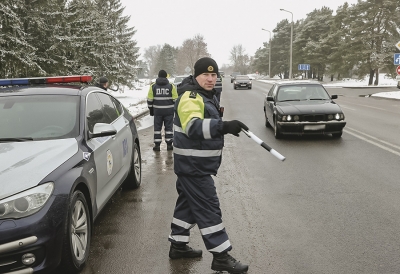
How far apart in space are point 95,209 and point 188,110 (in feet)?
4.89

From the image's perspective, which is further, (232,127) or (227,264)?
(227,264)

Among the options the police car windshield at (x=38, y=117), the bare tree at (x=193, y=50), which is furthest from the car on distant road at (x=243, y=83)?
the bare tree at (x=193, y=50)

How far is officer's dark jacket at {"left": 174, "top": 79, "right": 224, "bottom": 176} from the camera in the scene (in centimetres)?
327

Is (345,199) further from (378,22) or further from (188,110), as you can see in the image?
(378,22)

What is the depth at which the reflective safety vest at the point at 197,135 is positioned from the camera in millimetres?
3248

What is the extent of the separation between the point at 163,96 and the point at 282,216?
5.06 metres

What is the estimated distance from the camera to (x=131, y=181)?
6016mm

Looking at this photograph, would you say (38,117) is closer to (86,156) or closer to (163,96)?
(86,156)

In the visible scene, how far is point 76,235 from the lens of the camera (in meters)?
3.46

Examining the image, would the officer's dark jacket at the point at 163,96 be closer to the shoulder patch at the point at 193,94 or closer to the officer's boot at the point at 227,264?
the shoulder patch at the point at 193,94

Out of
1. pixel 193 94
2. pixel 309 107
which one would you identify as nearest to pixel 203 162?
pixel 193 94

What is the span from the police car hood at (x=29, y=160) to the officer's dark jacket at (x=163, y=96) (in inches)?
210

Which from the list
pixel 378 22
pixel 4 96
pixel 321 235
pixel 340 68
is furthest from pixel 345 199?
pixel 340 68

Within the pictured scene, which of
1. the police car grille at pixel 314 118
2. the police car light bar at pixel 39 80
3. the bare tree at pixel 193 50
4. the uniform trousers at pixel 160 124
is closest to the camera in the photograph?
the police car light bar at pixel 39 80
